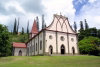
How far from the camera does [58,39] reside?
1447 inches

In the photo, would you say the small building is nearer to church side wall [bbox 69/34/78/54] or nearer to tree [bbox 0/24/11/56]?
tree [bbox 0/24/11/56]

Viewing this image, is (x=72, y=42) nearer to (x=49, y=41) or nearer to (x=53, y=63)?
(x=49, y=41)

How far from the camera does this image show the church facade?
1379 inches

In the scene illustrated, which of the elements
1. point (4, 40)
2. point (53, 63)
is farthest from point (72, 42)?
point (4, 40)

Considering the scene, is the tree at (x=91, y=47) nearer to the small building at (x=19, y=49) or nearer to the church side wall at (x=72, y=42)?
the church side wall at (x=72, y=42)

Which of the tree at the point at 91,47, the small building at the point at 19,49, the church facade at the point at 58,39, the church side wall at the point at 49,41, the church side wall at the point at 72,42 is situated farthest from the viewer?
the small building at the point at 19,49

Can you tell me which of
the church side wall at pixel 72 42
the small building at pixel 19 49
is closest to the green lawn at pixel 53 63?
the church side wall at pixel 72 42

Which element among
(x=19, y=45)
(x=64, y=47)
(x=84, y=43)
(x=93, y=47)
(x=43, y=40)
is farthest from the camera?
(x=19, y=45)

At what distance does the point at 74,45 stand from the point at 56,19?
10541mm

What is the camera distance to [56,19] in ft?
127

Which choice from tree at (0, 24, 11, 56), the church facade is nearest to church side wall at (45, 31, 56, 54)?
the church facade

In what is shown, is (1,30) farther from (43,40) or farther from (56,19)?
(56,19)

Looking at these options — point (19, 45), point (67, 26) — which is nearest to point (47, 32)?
point (67, 26)

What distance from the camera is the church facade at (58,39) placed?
35.0m
